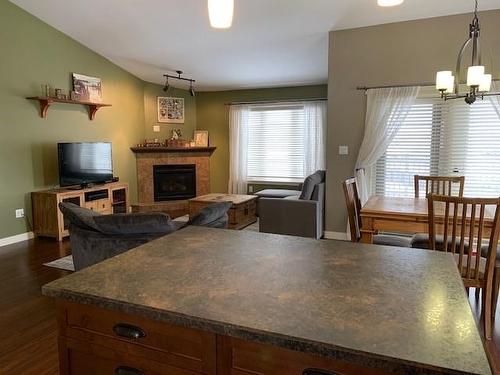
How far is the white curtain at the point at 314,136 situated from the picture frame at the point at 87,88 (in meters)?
3.81

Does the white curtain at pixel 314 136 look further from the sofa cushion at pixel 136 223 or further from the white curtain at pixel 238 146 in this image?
the sofa cushion at pixel 136 223

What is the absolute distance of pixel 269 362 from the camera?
35.9 inches

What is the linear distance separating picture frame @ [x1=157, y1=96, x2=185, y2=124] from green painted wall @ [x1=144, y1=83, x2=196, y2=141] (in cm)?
8

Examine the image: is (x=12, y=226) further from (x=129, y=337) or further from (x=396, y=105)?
(x=396, y=105)

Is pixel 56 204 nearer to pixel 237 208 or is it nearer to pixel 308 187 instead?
pixel 237 208

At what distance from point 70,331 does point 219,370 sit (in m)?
0.53

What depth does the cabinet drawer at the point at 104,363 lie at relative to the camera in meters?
1.04

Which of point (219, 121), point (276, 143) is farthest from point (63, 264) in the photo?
point (219, 121)

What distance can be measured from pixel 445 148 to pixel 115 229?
4.06 m

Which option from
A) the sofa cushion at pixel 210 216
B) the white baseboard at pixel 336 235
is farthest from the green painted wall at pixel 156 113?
the sofa cushion at pixel 210 216

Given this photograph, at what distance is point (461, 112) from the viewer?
14.8 ft

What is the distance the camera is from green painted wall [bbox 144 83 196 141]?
7.44 metres

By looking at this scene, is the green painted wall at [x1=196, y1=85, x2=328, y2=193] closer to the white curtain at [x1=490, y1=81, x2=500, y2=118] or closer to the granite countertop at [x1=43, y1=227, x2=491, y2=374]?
the white curtain at [x1=490, y1=81, x2=500, y2=118]

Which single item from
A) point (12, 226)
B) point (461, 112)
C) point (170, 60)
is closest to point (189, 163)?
point (170, 60)
